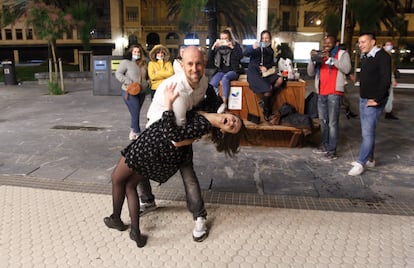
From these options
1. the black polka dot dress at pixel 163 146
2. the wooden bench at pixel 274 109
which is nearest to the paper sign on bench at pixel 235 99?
the wooden bench at pixel 274 109

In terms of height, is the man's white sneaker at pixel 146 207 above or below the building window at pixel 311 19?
below

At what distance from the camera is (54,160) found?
18.8ft

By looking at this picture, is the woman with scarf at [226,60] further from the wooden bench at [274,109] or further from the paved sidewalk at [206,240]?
the paved sidewalk at [206,240]

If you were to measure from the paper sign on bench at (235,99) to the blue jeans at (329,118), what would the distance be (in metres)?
1.38

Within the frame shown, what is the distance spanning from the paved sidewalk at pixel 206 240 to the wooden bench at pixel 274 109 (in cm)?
235

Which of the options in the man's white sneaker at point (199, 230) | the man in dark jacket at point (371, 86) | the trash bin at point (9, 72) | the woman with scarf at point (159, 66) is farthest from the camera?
the trash bin at point (9, 72)

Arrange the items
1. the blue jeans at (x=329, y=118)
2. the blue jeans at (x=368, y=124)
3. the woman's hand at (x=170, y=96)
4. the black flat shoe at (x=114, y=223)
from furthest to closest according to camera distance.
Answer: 1. the blue jeans at (x=329, y=118)
2. the blue jeans at (x=368, y=124)
3. the black flat shoe at (x=114, y=223)
4. the woman's hand at (x=170, y=96)

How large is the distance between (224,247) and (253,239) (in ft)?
0.96

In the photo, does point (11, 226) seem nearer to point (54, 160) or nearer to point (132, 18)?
point (54, 160)

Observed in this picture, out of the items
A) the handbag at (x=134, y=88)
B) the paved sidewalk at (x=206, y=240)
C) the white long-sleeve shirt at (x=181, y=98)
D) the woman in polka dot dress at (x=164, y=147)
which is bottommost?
the paved sidewalk at (x=206, y=240)

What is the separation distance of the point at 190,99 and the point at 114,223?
4.56 feet

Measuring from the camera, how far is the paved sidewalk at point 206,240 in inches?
123

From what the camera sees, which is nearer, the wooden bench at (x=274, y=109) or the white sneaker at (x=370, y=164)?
the white sneaker at (x=370, y=164)

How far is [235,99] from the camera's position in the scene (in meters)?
6.65
